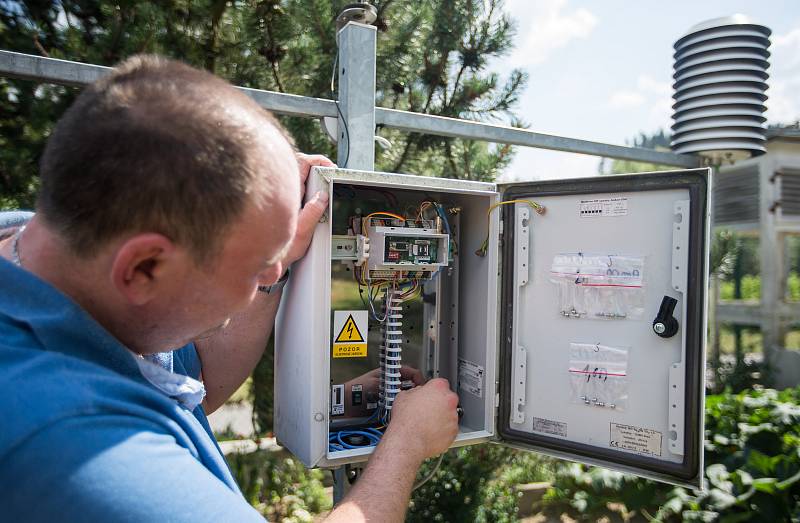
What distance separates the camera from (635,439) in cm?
160

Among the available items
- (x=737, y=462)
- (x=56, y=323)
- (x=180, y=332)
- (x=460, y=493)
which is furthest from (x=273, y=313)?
(x=737, y=462)

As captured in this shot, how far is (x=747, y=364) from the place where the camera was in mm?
5297

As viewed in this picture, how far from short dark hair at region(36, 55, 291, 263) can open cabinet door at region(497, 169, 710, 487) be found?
1137mm

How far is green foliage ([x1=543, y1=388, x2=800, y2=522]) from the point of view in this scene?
2.84 metres

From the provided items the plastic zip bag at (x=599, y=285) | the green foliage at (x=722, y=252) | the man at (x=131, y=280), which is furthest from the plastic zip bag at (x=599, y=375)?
the green foliage at (x=722, y=252)

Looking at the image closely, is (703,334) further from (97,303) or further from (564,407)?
(97,303)

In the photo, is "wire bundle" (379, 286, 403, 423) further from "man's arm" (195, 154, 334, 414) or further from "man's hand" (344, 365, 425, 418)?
"man's arm" (195, 154, 334, 414)

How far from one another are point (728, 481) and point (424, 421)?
8.24ft

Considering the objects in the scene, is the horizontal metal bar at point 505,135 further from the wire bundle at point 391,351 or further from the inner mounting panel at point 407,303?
the wire bundle at point 391,351

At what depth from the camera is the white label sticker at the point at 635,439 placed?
5.14 ft

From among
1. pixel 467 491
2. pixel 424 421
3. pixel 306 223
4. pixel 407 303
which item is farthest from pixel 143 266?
pixel 467 491

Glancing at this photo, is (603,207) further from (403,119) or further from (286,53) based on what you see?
(286,53)

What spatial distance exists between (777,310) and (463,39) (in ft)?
15.8

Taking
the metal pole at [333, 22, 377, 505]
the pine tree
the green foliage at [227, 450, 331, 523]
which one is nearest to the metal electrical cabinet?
the metal pole at [333, 22, 377, 505]
